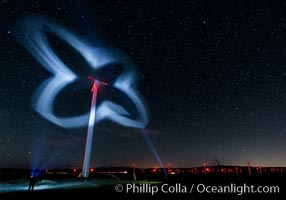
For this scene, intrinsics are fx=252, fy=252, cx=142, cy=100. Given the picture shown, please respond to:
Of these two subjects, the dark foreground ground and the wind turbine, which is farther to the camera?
the wind turbine

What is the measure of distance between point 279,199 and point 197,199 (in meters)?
4.66

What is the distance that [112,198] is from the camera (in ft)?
52.1

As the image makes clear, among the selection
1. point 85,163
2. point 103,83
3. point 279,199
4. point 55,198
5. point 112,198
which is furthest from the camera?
point 103,83

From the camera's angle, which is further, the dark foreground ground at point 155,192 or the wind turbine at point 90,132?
the wind turbine at point 90,132

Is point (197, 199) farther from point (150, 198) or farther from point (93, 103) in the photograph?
point (93, 103)

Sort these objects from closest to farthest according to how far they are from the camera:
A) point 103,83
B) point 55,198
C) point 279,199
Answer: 1. point 279,199
2. point 55,198
3. point 103,83

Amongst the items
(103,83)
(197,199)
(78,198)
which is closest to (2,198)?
(78,198)

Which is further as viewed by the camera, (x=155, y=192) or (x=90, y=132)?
(x=90, y=132)

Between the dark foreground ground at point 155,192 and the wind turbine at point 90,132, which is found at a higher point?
the wind turbine at point 90,132

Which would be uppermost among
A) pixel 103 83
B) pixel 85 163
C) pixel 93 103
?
pixel 103 83

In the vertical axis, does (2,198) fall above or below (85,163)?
below

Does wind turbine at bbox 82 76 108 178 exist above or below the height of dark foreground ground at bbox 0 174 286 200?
above

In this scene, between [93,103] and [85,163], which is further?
[93,103]

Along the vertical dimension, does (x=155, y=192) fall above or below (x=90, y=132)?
below
